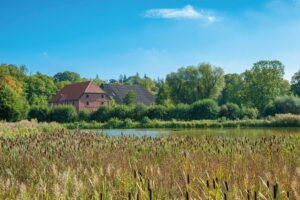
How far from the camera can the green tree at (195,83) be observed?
74438mm

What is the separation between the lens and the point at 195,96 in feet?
243

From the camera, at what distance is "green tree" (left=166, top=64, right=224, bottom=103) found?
244 ft

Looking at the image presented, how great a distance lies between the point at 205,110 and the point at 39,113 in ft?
79.1

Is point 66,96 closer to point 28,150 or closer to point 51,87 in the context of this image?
point 51,87

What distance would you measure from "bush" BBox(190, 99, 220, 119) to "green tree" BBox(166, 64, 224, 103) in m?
21.1

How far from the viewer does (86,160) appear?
7.68m

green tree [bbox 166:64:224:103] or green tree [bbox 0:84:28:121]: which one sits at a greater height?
green tree [bbox 166:64:224:103]

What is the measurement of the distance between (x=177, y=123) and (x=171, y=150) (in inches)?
1458

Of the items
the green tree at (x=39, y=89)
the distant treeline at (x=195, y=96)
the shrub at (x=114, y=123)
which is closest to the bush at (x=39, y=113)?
the distant treeline at (x=195, y=96)

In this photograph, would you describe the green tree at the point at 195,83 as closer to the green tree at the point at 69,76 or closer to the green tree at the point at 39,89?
the green tree at the point at 39,89

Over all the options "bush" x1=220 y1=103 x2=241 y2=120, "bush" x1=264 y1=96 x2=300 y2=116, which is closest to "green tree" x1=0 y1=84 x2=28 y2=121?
"bush" x1=220 y1=103 x2=241 y2=120

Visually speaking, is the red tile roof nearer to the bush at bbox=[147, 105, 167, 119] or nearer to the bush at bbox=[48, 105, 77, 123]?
the bush at bbox=[48, 105, 77, 123]

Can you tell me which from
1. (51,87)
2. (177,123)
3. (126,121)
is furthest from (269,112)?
(51,87)

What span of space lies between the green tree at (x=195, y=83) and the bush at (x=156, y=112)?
2148 cm
